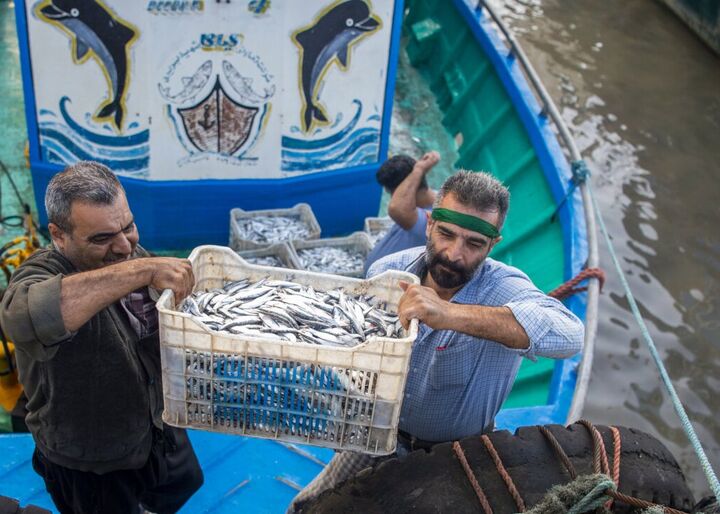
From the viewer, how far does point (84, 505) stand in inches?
122

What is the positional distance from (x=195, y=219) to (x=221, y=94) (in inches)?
53.3

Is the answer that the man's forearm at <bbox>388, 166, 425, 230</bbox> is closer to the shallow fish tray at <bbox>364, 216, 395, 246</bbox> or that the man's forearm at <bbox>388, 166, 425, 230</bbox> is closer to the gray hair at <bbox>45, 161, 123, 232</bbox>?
the shallow fish tray at <bbox>364, 216, 395, 246</bbox>

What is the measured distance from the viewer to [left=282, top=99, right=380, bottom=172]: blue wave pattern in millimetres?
6922

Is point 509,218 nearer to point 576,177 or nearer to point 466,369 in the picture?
point 576,177

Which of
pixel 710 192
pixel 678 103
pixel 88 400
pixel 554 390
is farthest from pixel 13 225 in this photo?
pixel 678 103

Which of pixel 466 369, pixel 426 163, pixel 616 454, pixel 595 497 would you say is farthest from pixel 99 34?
pixel 595 497

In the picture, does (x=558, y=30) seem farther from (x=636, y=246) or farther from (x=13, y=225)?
(x=13, y=225)

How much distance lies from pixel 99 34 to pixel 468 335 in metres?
4.67

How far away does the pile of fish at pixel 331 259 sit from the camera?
251 inches

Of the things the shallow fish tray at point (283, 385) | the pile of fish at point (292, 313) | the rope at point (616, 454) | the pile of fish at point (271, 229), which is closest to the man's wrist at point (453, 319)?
the shallow fish tray at point (283, 385)

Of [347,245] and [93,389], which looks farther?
[347,245]

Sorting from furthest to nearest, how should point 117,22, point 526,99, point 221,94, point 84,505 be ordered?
point 526,99 < point 221,94 < point 117,22 < point 84,505

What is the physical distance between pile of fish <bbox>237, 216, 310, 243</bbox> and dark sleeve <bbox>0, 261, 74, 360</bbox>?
4.13 m

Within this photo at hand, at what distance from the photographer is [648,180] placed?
10.6 metres
